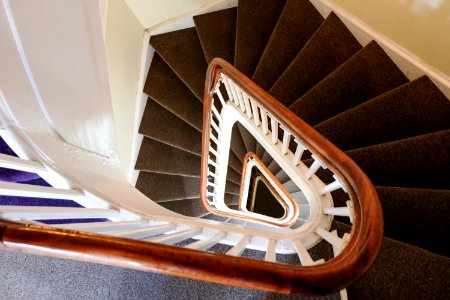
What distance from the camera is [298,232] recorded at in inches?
61.7

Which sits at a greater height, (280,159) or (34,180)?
(280,159)

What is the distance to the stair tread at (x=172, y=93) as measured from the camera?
3322 mm

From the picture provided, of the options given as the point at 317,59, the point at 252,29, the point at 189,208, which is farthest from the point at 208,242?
the point at 189,208

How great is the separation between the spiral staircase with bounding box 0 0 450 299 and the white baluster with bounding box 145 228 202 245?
352 mm

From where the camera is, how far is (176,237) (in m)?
1.30

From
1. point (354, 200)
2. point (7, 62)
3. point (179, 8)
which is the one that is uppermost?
point (179, 8)

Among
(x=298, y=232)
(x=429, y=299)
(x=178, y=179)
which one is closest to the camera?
(x=429, y=299)

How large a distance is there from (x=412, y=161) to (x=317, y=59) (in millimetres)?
1130

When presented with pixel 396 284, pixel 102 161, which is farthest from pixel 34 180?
pixel 396 284

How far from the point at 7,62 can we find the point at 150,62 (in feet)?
7.90

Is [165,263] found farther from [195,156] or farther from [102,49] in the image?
[195,156]

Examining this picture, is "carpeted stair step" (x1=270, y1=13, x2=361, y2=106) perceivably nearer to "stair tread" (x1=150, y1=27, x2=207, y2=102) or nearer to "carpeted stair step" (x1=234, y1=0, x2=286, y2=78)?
"carpeted stair step" (x1=234, y1=0, x2=286, y2=78)

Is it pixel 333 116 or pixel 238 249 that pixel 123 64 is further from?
pixel 238 249

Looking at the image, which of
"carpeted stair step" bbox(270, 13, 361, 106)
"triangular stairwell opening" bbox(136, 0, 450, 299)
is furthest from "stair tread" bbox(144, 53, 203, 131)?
"carpeted stair step" bbox(270, 13, 361, 106)
